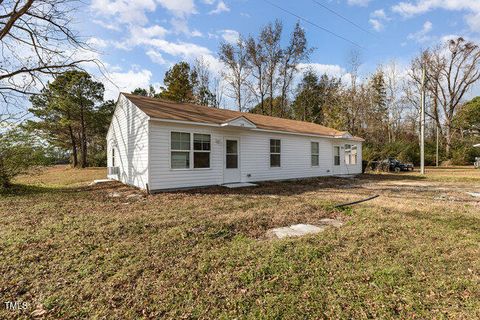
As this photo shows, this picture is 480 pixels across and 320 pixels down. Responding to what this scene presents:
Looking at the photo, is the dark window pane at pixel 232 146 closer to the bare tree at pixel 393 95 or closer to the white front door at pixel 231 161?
the white front door at pixel 231 161

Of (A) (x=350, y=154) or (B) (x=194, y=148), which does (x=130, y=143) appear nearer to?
(B) (x=194, y=148)

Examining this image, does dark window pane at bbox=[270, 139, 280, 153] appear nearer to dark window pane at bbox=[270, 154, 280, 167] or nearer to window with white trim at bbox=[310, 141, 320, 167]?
dark window pane at bbox=[270, 154, 280, 167]

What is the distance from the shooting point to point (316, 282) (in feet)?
8.71

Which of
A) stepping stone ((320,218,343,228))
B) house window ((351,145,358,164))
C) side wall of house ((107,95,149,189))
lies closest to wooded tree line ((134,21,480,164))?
house window ((351,145,358,164))

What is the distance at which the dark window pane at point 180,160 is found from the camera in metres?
8.85

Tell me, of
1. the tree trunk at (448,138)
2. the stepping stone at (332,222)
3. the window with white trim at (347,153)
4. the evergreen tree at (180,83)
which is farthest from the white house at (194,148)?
the tree trunk at (448,138)

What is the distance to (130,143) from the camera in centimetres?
991

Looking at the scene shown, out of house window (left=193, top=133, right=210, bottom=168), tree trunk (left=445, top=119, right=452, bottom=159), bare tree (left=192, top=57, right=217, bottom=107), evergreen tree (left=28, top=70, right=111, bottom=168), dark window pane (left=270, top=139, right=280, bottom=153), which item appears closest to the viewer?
house window (left=193, top=133, right=210, bottom=168)

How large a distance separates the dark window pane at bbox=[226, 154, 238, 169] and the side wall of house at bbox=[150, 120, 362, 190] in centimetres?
28

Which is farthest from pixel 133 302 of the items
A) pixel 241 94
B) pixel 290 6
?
pixel 241 94

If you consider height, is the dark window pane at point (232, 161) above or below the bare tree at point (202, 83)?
below

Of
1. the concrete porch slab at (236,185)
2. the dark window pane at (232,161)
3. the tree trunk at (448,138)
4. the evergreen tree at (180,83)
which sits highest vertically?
the evergreen tree at (180,83)

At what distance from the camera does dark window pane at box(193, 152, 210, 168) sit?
9.34 metres

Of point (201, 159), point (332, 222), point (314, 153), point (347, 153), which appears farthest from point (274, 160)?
point (332, 222)
